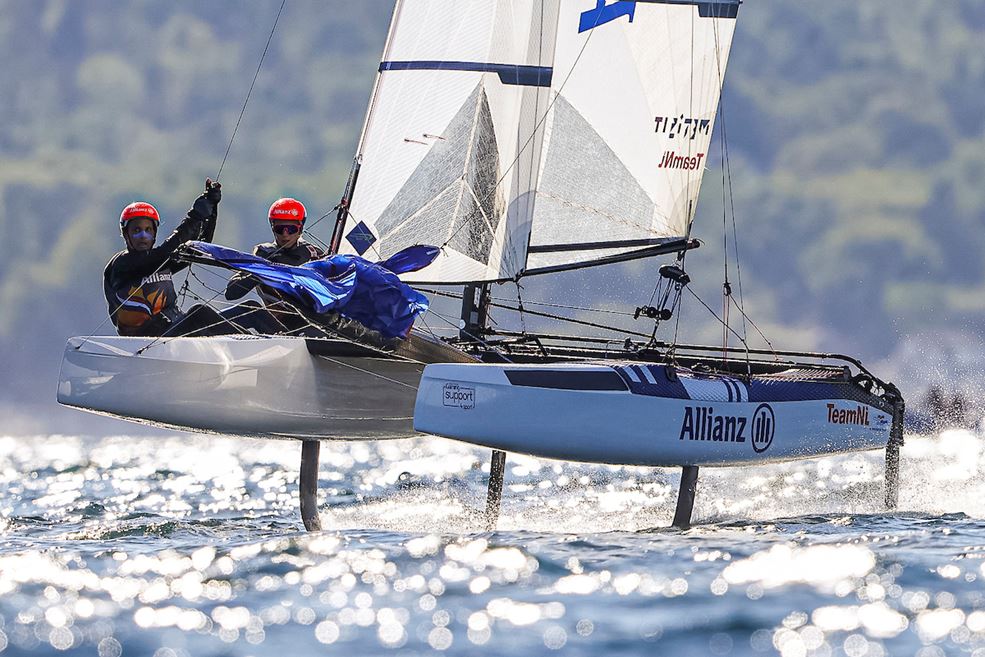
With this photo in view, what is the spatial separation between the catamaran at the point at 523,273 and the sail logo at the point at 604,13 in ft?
0.06

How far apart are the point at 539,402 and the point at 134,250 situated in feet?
9.24

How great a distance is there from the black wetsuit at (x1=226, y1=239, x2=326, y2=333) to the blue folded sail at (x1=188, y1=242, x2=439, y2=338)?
33cm

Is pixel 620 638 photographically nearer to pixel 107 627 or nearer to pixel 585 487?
pixel 107 627

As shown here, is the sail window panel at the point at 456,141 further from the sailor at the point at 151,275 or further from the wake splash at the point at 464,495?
the wake splash at the point at 464,495

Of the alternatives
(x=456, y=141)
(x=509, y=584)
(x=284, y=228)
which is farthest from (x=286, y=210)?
(x=509, y=584)

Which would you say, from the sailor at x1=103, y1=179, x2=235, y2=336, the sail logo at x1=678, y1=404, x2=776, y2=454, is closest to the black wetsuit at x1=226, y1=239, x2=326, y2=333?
the sailor at x1=103, y1=179, x2=235, y2=336

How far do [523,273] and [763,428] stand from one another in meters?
2.09

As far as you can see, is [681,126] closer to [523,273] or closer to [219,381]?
→ [523,273]

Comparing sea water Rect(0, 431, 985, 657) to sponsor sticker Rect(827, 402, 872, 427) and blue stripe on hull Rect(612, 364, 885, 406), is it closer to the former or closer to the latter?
sponsor sticker Rect(827, 402, 872, 427)

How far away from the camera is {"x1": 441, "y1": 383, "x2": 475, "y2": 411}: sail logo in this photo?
26.2 feet

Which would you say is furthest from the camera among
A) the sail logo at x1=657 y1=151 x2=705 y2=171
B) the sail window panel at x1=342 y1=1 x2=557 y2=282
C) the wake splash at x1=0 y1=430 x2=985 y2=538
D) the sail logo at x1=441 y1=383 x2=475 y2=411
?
the sail logo at x1=657 y1=151 x2=705 y2=171

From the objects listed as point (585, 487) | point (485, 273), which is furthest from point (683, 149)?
point (585, 487)

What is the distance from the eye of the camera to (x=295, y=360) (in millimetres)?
8891

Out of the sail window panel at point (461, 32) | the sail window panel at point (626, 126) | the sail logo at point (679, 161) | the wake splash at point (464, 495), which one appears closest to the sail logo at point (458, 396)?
the wake splash at point (464, 495)
